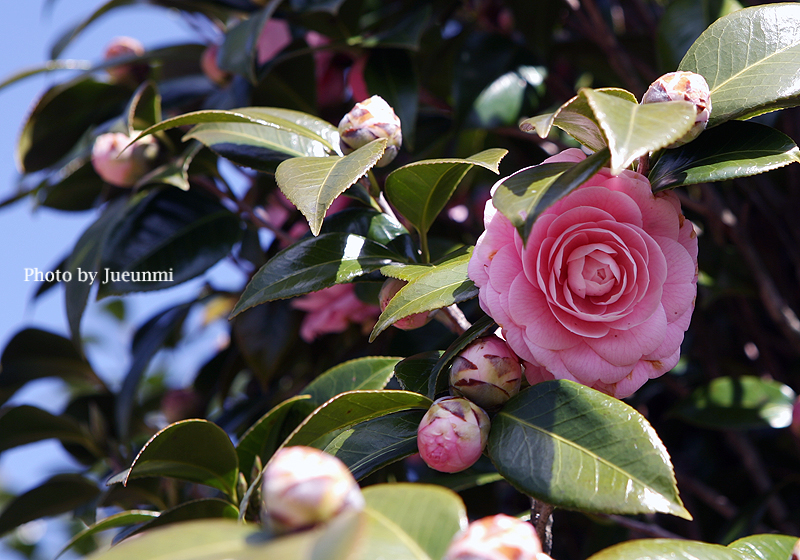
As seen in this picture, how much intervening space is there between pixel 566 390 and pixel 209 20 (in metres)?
1.37

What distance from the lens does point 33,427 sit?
126 cm

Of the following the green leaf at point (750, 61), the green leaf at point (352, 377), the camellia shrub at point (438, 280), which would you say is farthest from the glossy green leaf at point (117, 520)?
the green leaf at point (750, 61)

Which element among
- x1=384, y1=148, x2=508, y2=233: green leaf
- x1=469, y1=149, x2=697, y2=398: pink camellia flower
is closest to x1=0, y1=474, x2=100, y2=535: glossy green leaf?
x1=384, y1=148, x2=508, y2=233: green leaf

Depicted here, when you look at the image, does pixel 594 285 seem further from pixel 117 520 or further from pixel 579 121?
pixel 117 520

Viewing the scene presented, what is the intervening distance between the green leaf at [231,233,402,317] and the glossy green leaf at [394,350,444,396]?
0.10 metres

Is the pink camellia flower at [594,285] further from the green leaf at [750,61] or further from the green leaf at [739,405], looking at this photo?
the green leaf at [739,405]

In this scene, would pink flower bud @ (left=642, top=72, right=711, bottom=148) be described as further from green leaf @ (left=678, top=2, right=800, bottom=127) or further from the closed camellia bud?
the closed camellia bud

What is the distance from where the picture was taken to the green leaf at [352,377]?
763 millimetres

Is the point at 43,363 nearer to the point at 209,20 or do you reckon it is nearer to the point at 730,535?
the point at 209,20

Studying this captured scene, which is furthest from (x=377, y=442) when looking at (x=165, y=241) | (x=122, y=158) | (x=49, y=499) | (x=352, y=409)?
(x=49, y=499)

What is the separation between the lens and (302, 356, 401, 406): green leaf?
763mm

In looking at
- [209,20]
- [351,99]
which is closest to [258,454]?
[351,99]

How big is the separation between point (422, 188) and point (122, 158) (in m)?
0.60

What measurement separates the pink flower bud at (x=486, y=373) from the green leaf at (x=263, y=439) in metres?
0.24
